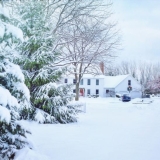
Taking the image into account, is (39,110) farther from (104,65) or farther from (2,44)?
(104,65)

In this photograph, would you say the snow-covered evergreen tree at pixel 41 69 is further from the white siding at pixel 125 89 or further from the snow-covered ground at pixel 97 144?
the white siding at pixel 125 89

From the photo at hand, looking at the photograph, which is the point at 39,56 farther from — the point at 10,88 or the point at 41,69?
the point at 10,88

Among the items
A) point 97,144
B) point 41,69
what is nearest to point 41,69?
point 41,69

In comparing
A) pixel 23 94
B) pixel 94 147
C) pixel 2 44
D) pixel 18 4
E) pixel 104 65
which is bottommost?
pixel 94 147

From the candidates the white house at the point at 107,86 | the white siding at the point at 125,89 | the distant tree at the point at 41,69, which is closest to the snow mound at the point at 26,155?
the distant tree at the point at 41,69

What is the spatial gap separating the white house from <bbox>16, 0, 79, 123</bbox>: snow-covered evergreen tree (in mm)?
39796

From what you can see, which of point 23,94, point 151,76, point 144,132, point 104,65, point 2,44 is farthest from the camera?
point 151,76

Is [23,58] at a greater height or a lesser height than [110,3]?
lesser

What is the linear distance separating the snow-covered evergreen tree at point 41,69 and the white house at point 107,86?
39796mm

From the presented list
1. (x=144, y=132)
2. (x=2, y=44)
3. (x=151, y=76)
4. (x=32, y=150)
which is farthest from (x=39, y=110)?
(x=151, y=76)

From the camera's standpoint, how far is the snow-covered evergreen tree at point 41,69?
10219 mm

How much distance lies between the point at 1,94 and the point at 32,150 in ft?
5.92

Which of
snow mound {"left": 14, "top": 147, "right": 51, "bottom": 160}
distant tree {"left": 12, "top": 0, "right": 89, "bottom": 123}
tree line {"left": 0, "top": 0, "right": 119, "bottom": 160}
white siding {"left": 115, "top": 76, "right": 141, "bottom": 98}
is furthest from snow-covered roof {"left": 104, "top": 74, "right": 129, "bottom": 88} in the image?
snow mound {"left": 14, "top": 147, "right": 51, "bottom": 160}

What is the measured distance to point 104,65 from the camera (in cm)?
1834
